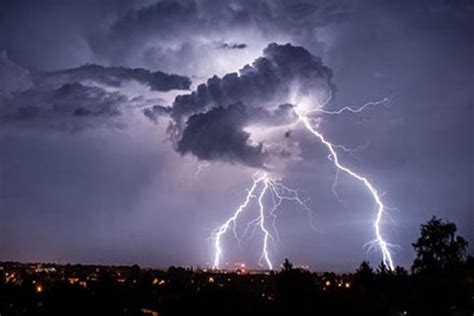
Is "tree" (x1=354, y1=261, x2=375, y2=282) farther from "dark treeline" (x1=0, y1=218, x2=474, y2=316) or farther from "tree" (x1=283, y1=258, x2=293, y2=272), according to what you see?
"tree" (x1=283, y1=258, x2=293, y2=272)

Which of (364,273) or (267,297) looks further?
(364,273)

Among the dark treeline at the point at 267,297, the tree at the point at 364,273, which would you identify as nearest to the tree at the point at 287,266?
the dark treeline at the point at 267,297

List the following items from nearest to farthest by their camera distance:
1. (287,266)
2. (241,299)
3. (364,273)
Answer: (241,299) < (287,266) < (364,273)

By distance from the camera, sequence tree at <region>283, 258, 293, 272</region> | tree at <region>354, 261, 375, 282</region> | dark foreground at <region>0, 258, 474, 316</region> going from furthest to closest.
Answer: tree at <region>354, 261, 375, 282</region> → tree at <region>283, 258, 293, 272</region> → dark foreground at <region>0, 258, 474, 316</region>

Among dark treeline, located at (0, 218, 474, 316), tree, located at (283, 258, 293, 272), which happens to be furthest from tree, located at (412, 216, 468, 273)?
tree, located at (283, 258, 293, 272)

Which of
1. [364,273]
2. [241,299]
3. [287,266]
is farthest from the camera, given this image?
[364,273]

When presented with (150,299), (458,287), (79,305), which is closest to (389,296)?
(458,287)

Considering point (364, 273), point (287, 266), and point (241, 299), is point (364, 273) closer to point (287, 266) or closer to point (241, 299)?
point (287, 266)

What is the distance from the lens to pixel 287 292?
23.5m

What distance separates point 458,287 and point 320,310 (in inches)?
665

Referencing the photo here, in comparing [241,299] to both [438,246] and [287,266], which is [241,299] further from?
[438,246]

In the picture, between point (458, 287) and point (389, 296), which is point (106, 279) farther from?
point (458, 287)

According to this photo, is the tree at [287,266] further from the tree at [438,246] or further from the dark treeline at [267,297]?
the tree at [438,246]

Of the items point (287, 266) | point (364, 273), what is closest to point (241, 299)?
point (287, 266)
